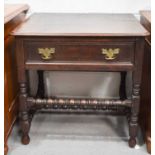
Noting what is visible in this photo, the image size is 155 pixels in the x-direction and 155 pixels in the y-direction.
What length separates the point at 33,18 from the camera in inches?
68.8

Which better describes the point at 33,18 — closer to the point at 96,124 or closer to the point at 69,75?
the point at 69,75

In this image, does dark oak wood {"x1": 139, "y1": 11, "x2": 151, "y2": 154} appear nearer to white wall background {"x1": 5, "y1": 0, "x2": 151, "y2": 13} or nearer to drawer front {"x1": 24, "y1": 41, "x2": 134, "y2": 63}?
white wall background {"x1": 5, "y1": 0, "x2": 151, "y2": 13}

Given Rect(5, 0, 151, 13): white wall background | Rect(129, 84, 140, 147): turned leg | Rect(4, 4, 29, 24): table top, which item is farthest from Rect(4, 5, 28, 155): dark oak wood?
Rect(129, 84, 140, 147): turned leg

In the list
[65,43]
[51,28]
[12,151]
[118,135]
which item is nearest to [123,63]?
[65,43]

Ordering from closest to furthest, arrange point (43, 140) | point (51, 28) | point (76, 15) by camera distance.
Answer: point (51, 28) < point (43, 140) < point (76, 15)

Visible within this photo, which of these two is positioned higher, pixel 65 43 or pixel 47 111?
pixel 65 43

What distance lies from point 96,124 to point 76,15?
73 centimetres

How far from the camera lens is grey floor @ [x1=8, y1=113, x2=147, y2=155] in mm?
1604

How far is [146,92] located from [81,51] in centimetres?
55

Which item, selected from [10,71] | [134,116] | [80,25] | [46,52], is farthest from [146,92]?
[10,71]

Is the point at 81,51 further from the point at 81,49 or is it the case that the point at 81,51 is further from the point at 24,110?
the point at 24,110
